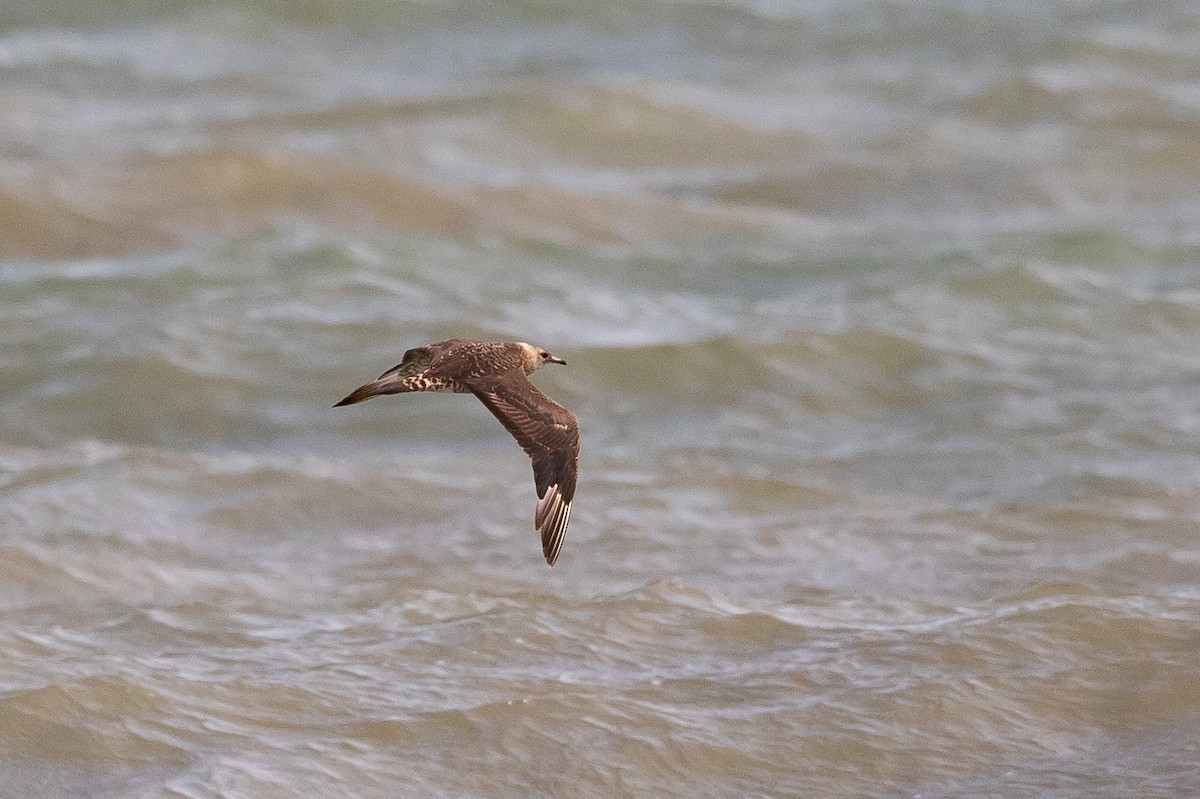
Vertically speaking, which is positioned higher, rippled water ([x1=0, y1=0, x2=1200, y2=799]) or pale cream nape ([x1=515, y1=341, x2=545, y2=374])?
pale cream nape ([x1=515, y1=341, x2=545, y2=374])

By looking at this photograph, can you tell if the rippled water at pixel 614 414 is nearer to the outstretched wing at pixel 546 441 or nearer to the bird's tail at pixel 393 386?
the outstretched wing at pixel 546 441

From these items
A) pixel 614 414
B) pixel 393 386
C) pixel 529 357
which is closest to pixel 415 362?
pixel 393 386

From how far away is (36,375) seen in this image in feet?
31.5

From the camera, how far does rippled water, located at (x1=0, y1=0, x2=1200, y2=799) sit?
582 cm

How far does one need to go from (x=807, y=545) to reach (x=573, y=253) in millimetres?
4750

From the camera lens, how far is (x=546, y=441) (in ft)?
17.9

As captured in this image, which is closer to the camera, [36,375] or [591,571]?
[591,571]

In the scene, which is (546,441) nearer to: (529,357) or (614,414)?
(529,357)

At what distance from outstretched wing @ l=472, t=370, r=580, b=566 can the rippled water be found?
0.71 m

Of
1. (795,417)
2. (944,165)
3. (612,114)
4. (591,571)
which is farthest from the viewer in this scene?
(612,114)

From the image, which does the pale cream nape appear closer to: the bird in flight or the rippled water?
the bird in flight

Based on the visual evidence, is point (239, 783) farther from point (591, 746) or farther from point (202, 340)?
point (202, 340)

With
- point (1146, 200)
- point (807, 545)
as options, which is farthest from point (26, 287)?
point (1146, 200)

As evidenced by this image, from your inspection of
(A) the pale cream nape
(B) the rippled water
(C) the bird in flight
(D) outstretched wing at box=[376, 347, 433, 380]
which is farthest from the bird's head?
(B) the rippled water
